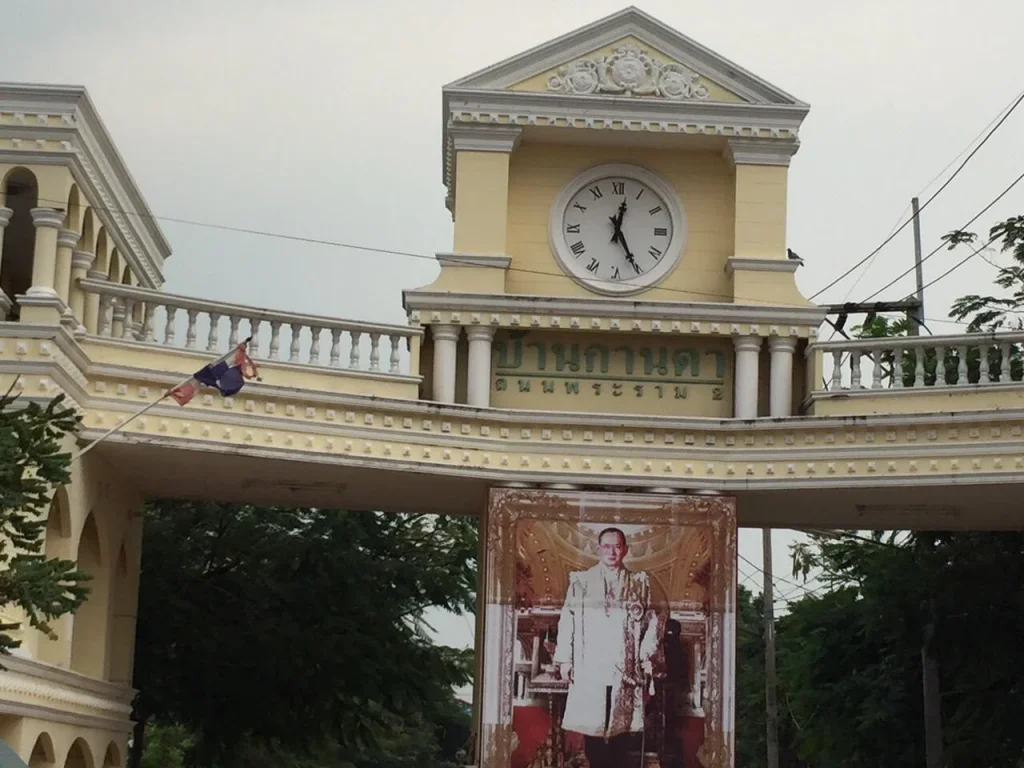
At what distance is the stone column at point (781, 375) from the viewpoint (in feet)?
55.3

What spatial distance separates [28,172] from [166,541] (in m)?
7.70

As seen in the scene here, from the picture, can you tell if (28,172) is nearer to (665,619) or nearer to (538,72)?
(538,72)

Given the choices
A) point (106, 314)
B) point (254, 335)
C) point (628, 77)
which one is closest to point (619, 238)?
point (628, 77)

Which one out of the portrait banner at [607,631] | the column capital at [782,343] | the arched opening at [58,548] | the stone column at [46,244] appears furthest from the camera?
the column capital at [782,343]

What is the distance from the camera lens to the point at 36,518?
14.4m

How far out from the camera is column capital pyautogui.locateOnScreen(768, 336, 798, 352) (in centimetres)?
1691

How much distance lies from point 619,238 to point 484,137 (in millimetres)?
1492

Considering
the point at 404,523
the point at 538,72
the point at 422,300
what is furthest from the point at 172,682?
the point at 538,72

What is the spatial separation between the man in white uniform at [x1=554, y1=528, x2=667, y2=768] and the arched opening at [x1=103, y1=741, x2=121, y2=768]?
14.6 ft

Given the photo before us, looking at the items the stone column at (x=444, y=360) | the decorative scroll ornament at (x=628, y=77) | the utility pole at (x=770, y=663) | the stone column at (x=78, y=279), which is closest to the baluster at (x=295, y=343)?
the stone column at (x=444, y=360)

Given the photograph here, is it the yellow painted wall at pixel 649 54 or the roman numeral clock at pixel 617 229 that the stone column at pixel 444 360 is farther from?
Result: the yellow painted wall at pixel 649 54

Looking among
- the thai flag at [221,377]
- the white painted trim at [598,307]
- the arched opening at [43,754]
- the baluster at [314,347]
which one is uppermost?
the white painted trim at [598,307]

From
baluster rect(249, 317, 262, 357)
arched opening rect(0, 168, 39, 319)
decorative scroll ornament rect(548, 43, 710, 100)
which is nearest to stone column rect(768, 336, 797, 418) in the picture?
decorative scroll ornament rect(548, 43, 710, 100)

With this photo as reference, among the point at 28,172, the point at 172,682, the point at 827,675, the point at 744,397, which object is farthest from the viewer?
the point at 827,675
